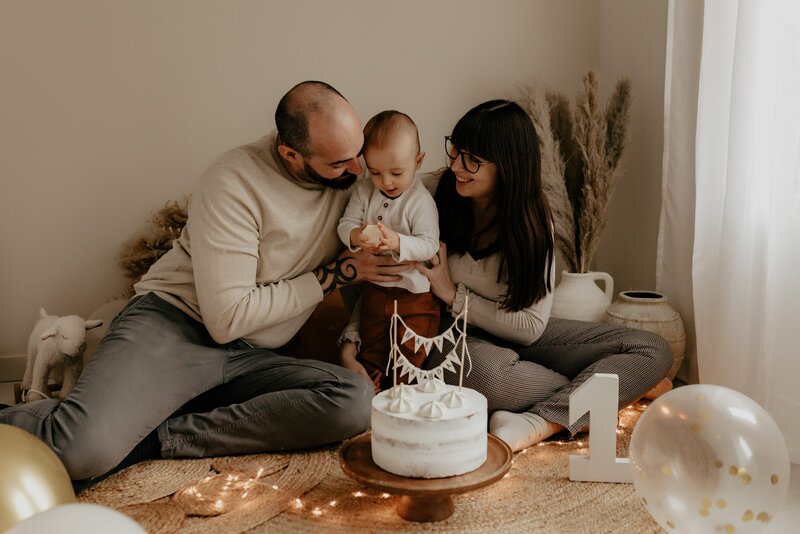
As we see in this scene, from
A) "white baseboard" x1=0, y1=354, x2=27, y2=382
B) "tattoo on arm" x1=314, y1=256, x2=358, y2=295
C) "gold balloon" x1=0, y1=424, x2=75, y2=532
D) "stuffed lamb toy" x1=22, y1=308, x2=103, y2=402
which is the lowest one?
"white baseboard" x1=0, y1=354, x2=27, y2=382

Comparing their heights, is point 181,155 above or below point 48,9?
below

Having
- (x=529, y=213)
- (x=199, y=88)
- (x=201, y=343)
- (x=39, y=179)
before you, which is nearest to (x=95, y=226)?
(x=39, y=179)

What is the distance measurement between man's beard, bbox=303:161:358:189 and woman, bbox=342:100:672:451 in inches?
11.5

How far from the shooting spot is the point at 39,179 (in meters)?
2.77

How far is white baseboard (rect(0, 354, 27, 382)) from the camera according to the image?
9.32 feet

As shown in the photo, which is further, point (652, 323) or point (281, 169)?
point (652, 323)

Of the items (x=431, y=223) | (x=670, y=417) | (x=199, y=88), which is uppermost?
(x=199, y=88)

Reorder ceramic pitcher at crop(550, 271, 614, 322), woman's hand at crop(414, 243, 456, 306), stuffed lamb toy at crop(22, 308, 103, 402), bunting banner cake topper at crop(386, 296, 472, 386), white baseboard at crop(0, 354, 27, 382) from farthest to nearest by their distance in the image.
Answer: white baseboard at crop(0, 354, 27, 382) < ceramic pitcher at crop(550, 271, 614, 322) < stuffed lamb toy at crop(22, 308, 103, 402) < woman's hand at crop(414, 243, 456, 306) < bunting banner cake topper at crop(386, 296, 472, 386)

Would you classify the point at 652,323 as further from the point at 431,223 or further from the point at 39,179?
the point at 39,179

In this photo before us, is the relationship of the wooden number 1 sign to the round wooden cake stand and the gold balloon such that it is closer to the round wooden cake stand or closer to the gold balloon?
the round wooden cake stand

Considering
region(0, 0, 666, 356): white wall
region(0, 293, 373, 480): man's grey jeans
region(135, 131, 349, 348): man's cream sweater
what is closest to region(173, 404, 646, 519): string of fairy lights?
region(0, 293, 373, 480): man's grey jeans

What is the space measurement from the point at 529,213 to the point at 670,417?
2.76 ft

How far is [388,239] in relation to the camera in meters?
1.96

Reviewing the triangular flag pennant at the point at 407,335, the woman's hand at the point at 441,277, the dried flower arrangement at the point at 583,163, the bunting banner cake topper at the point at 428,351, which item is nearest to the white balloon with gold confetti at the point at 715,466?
the bunting banner cake topper at the point at 428,351
